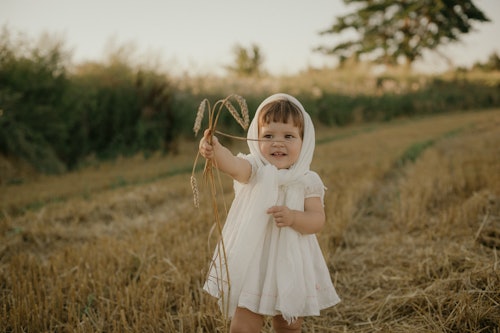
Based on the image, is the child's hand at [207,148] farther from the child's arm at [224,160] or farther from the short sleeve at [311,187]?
the short sleeve at [311,187]

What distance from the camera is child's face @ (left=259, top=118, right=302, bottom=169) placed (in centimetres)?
217

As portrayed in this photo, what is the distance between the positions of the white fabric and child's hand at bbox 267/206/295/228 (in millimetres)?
58

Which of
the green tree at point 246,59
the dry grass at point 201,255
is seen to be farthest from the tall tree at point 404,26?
the dry grass at point 201,255

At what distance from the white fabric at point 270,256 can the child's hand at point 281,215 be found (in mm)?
58

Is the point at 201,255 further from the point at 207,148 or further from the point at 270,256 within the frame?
the point at 207,148

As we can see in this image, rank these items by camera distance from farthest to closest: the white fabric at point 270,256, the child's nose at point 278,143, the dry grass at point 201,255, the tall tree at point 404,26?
the tall tree at point 404,26 → the dry grass at point 201,255 → the child's nose at point 278,143 → the white fabric at point 270,256

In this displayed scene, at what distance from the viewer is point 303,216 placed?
6.78 feet

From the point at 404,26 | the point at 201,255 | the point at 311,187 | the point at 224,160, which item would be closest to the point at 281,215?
the point at 311,187

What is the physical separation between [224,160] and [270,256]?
22.9 inches

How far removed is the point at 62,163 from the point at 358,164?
6022mm

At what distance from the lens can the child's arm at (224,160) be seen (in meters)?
1.75

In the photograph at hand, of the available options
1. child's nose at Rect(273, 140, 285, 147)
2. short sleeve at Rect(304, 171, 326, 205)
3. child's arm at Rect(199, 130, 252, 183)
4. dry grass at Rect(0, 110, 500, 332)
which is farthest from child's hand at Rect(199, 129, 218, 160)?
dry grass at Rect(0, 110, 500, 332)

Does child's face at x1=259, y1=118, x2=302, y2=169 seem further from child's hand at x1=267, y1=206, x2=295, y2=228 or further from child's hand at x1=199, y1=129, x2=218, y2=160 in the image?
child's hand at x1=199, y1=129, x2=218, y2=160

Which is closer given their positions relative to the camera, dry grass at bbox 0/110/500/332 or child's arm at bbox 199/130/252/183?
child's arm at bbox 199/130/252/183
